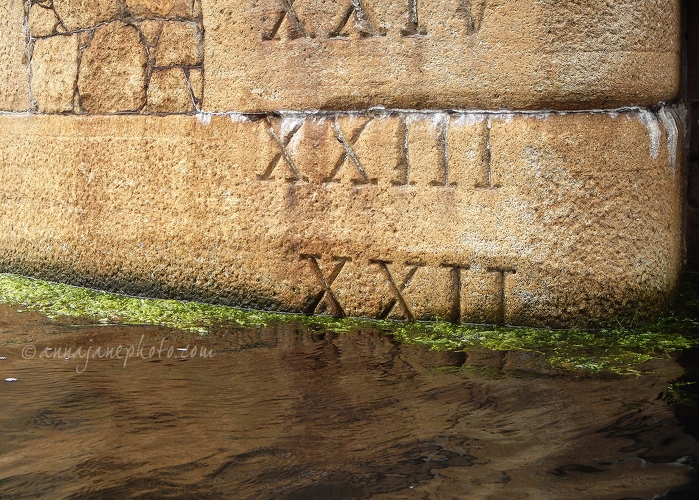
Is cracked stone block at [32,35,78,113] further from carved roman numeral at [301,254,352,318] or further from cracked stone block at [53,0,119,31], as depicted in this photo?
carved roman numeral at [301,254,352,318]

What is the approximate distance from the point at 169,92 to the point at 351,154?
870 mm

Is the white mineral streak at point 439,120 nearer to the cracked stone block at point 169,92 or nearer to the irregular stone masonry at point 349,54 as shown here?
the irregular stone masonry at point 349,54

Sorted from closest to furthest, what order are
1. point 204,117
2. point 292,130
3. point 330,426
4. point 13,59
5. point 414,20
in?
point 330,426 → point 414,20 → point 292,130 → point 204,117 → point 13,59

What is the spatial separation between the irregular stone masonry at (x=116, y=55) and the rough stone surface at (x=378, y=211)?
0.30 feet

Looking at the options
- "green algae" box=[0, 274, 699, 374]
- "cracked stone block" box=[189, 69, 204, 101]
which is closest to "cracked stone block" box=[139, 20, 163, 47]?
"cracked stone block" box=[189, 69, 204, 101]

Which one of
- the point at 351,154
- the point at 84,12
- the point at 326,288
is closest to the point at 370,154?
the point at 351,154

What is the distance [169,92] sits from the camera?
3.50m

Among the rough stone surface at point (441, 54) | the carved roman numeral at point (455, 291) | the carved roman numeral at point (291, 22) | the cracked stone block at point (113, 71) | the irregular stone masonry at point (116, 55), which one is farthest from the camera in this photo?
the cracked stone block at point (113, 71)

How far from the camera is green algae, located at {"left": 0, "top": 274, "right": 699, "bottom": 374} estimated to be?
271cm

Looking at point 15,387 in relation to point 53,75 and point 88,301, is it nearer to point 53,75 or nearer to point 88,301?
point 88,301

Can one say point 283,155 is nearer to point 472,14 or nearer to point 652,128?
point 472,14

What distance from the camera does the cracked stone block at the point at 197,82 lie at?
3.43 metres

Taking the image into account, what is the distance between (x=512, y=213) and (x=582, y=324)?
18.1 inches

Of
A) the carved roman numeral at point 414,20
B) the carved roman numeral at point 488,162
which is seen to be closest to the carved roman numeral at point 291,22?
the carved roman numeral at point 414,20
